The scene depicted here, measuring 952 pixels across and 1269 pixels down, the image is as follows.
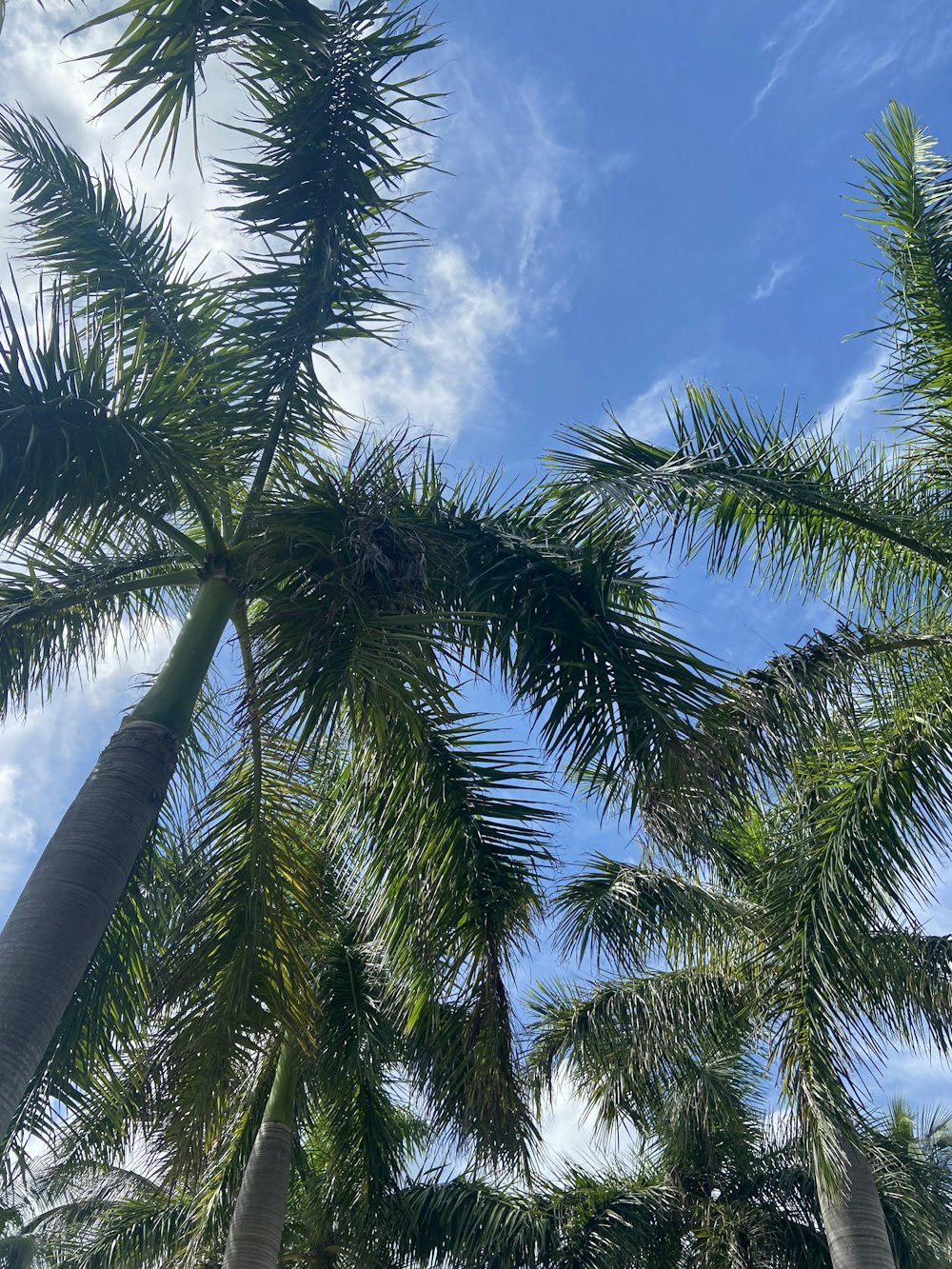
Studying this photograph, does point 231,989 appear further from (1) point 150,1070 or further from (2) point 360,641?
(2) point 360,641

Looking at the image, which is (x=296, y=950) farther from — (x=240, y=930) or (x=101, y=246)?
(x=101, y=246)

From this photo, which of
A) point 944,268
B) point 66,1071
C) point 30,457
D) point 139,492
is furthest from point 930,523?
point 66,1071

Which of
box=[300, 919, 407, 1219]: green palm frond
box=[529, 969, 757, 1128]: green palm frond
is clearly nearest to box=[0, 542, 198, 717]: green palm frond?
box=[300, 919, 407, 1219]: green palm frond

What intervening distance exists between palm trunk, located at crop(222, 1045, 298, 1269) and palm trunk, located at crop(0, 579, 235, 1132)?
512 cm

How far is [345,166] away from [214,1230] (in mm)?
8773

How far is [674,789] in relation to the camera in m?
6.00

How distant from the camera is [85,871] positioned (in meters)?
4.76

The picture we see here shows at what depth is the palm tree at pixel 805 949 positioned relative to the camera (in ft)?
25.1

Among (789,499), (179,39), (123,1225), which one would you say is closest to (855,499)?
(789,499)

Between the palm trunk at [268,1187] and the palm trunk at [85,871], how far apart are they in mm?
5118

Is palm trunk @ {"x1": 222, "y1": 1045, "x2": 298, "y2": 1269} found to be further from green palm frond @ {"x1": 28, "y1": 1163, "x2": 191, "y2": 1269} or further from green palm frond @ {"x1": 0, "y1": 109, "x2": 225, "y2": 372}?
green palm frond @ {"x1": 0, "y1": 109, "x2": 225, "y2": 372}

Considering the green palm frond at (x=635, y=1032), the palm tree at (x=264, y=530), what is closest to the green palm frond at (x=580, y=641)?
the palm tree at (x=264, y=530)

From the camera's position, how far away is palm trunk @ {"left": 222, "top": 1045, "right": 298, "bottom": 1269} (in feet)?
29.4

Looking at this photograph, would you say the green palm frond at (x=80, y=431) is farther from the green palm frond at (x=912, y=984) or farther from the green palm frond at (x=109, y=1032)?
the green palm frond at (x=912, y=984)
